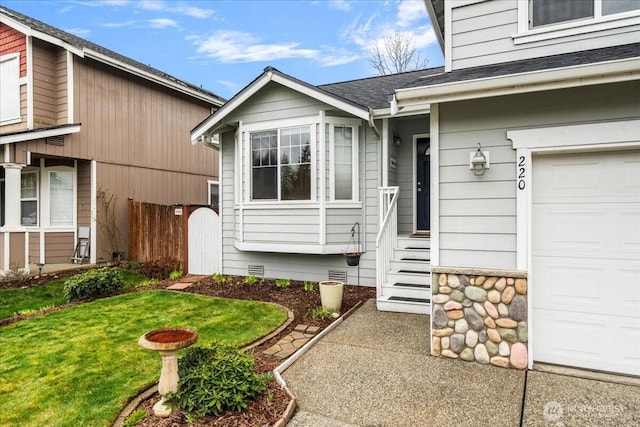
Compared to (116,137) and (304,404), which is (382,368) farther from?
(116,137)

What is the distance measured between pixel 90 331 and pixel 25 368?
112 cm

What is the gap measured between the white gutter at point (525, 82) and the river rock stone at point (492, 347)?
2.50m

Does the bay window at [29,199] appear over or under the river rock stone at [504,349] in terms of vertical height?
over

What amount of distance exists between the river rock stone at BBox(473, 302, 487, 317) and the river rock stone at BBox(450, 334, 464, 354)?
318 mm

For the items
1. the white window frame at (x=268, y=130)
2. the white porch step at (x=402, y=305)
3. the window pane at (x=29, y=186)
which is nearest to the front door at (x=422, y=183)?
the white window frame at (x=268, y=130)

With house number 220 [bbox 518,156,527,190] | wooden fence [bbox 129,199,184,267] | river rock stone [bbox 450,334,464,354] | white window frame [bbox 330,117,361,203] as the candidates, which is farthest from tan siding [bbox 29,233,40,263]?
house number 220 [bbox 518,156,527,190]

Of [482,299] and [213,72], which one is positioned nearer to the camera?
[482,299]

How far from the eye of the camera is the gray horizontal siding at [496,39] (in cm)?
396

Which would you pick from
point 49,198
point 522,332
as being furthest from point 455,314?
point 49,198

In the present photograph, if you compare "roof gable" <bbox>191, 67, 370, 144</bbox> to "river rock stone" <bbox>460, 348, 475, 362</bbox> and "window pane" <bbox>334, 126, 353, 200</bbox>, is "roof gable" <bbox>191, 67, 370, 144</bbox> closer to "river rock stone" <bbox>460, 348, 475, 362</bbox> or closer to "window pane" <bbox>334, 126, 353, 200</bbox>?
"window pane" <bbox>334, 126, 353, 200</bbox>

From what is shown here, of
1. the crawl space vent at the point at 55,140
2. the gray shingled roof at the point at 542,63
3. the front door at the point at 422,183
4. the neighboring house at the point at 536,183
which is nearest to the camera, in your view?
the gray shingled roof at the point at 542,63

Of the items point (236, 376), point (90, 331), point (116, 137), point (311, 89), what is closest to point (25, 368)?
point (90, 331)

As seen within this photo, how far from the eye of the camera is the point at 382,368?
12.3 ft

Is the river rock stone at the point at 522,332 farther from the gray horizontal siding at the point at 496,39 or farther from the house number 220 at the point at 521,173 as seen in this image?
the gray horizontal siding at the point at 496,39
